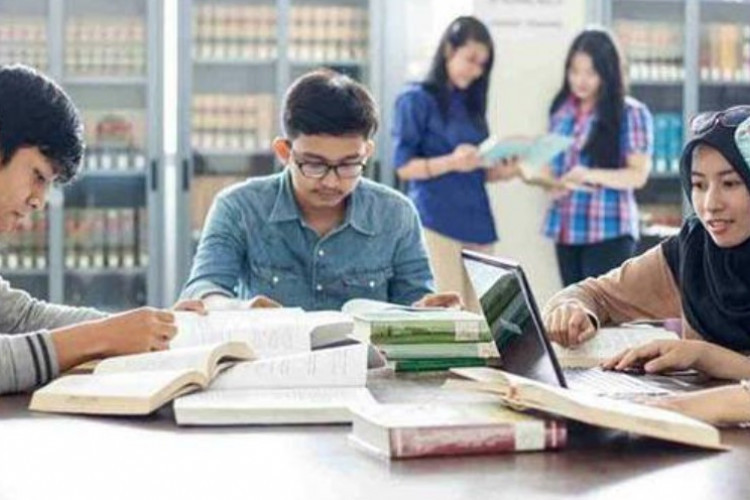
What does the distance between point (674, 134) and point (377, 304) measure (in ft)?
12.4

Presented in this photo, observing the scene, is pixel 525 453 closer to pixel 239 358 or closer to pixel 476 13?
pixel 239 358

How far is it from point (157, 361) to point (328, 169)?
89 cm

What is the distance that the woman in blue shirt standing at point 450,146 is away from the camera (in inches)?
191

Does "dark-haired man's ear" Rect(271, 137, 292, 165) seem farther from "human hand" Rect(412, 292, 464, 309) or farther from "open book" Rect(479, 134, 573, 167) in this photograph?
"open book" Rect(479, 134, 573, 167)

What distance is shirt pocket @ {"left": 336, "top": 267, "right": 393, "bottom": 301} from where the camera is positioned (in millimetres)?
2693

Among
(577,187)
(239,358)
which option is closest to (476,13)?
(577,187)

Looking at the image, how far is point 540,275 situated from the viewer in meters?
5.40

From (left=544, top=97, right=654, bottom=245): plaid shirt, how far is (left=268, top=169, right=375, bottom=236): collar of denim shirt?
2500 millimetres

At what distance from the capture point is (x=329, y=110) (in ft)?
8.56

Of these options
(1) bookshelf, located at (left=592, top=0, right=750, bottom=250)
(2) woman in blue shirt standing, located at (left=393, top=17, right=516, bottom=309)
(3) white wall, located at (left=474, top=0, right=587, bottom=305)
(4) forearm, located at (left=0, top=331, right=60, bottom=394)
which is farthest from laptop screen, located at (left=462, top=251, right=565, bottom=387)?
(1) bookshelf, located at (left=592, top=0, right=750, bottom=250)

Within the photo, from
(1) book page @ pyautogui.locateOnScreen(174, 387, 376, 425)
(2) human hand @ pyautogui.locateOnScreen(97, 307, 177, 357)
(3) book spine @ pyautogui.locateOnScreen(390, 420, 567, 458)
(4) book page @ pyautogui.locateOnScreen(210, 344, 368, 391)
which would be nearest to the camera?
(3) book spine @ pyautogui.locateOnScreen(390, 420, 567, 458)

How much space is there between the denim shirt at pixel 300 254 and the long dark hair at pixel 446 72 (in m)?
2.17

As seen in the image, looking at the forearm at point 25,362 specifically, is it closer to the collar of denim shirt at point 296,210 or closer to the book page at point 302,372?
the book page at point 302,372

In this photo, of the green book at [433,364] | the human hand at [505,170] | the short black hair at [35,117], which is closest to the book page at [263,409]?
the green book at [433,364]
